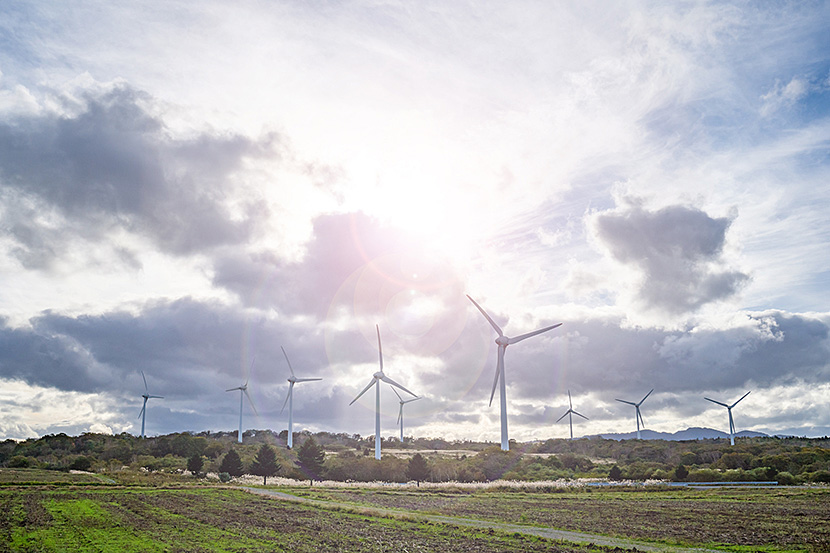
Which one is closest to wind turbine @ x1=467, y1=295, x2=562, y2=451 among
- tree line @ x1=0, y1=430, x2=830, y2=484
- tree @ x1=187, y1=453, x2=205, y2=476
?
tree line @ x1=0, y1=430, x2=830, y2=484

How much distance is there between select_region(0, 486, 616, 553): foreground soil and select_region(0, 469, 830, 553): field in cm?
9

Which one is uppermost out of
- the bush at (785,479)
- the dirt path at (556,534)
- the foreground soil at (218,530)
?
the foreground soil at (218,530)

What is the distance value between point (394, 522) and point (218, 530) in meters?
15.9

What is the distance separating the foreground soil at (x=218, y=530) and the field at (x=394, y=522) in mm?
91

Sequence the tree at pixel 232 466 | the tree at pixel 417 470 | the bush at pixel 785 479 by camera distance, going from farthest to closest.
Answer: the tree at pixel 232 466 < the tree at pixel 417 470 < the bush at pixel 785 479

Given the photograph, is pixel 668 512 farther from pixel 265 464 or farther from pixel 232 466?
pixel 232 466

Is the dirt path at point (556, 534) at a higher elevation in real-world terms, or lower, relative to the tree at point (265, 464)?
lower

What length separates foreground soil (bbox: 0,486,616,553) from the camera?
38719 mm

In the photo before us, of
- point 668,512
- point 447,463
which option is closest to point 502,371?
point 447,463

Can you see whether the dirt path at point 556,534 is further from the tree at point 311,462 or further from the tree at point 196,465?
the tree at point 196,465

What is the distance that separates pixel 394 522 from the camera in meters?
54.2

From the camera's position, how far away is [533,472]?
138 meters

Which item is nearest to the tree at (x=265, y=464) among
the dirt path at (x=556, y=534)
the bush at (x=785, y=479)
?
the dirt path at (x=556, y=534)

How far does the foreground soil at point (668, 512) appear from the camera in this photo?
138ft
